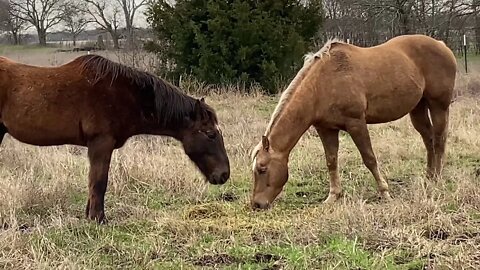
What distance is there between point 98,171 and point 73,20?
37.5 metres

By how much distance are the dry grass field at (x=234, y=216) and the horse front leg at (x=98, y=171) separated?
4.8 inches

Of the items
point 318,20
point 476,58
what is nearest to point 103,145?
point 318,20

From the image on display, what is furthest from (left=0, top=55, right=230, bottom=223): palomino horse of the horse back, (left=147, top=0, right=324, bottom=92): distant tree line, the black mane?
Result: (left=147, top=0, right=324, bottom=92): distant tree line

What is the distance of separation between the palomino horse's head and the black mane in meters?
0.12

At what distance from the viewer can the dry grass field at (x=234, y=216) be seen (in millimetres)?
4148

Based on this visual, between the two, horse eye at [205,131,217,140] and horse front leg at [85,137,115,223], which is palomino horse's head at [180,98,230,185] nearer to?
horse eye at [205,131,217,140]

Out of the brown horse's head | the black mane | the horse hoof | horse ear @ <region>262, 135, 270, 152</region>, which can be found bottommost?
the horse hoof

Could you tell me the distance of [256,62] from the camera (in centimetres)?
1652

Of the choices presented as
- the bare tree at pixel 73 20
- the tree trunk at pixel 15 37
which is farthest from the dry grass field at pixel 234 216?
the tree trunk at pixel 15 37

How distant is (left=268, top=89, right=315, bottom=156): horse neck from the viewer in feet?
19.9

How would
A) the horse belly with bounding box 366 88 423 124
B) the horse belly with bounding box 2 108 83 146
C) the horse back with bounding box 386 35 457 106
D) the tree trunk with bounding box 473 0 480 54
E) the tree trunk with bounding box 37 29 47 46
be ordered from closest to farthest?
the horse belly with bounding box 2 108 83 146
the horse belly with bounding box 366 88 423 124
the horse back with bounding box 386 35 457 106
the tree trunk with bounding box 473 0 480 54
the tree trunk with bounding box 37 29 47 46

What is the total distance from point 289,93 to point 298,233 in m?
1.89

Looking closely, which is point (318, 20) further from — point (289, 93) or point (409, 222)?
point (409, 222)

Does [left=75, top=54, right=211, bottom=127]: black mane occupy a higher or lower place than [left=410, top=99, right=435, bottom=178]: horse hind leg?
higher
